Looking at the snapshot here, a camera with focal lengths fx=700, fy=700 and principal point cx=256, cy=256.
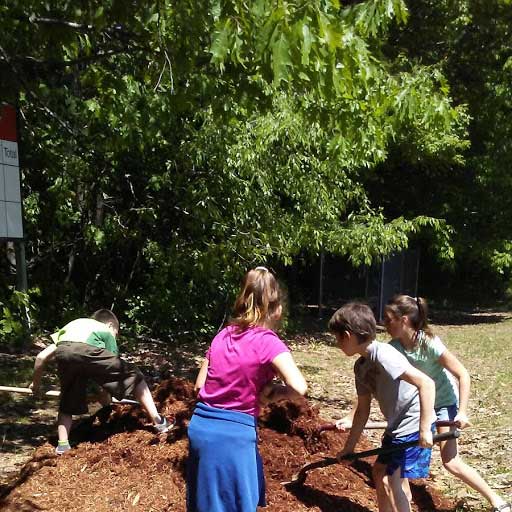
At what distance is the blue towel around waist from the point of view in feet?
9.95

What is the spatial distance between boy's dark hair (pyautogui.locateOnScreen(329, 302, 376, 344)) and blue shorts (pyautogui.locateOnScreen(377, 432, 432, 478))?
76 centimetres

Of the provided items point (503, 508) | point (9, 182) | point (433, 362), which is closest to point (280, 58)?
point (433, 362)

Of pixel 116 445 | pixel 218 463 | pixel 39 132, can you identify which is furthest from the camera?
pixel 39 132

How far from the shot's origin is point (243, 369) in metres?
3.07

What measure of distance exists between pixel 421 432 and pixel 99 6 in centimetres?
413

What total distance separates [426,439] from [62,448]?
2.85 m

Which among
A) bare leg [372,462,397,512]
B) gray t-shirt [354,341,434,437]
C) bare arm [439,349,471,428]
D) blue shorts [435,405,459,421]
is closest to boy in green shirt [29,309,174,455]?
bare leg [372,462,397,512]

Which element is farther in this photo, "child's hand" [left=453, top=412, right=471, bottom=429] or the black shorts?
the black shorts

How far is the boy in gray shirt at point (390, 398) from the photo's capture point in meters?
3.56

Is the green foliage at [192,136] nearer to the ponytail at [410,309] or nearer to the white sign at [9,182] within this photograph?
the white sign at [9,182]

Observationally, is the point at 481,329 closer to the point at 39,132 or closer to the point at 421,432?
the point at 39,132

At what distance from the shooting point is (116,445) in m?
5.10

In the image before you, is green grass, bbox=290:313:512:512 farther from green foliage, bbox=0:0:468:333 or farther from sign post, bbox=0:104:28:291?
sign post, bbox=0:104:28:291

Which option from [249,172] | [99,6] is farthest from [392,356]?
[249,172]
